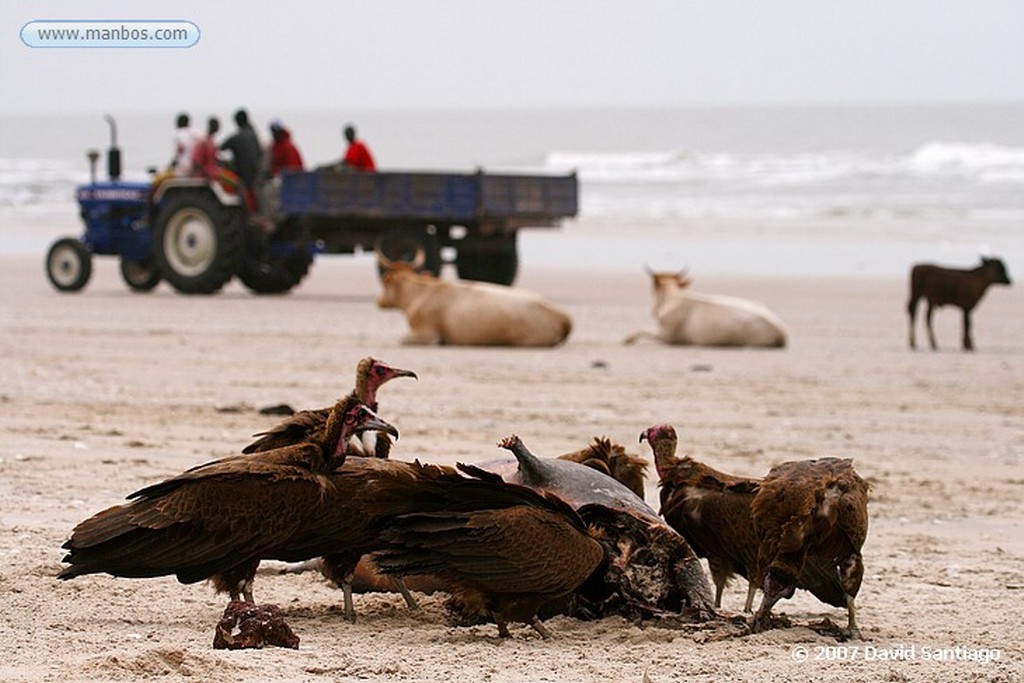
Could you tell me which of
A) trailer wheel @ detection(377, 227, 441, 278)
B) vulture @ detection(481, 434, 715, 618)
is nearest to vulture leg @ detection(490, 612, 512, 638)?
vulture @ detection(481, 434, 715, 618)

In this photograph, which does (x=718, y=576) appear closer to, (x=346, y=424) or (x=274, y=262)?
(x=346, y=424)

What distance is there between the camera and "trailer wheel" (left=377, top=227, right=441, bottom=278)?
23.4 metres

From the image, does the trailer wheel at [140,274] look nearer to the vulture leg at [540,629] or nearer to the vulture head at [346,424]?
the vulture head at [346,424]

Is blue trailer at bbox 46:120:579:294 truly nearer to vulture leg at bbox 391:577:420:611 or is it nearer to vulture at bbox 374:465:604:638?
vulture leg at bbox 391:577:420:611

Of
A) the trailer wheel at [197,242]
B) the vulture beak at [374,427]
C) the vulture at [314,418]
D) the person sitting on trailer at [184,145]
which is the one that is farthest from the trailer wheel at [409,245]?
the vulture beak at [374,427]

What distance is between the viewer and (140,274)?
24906mm

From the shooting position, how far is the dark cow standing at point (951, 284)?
19.1 m

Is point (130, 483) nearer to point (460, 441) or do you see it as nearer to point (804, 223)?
point (460, 441)

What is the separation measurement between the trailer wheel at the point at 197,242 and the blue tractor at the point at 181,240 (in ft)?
0.05

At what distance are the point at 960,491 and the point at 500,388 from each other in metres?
4.86

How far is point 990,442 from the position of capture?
1184 cm

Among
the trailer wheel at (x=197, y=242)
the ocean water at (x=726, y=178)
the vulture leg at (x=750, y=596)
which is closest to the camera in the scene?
the vulture leg at (x=750, y=596)

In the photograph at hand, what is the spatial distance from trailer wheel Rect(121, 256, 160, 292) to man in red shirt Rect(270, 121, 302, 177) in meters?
2.28
